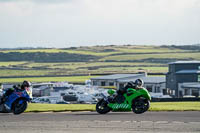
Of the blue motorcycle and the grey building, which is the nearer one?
the blue motorcycle

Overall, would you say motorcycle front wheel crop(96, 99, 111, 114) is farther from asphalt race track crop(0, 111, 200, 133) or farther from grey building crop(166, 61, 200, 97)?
grey building crop(166, 61, 200, 97)

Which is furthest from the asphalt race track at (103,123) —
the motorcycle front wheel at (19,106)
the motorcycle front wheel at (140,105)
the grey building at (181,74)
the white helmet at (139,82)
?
the grey building at (181,74)

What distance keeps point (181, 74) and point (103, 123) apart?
73.5m

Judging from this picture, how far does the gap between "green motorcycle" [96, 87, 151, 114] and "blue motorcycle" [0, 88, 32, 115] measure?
362cm

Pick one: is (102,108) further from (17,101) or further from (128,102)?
(17,101)

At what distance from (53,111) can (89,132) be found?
373 inches

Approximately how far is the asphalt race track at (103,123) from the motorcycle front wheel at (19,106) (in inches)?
31.4

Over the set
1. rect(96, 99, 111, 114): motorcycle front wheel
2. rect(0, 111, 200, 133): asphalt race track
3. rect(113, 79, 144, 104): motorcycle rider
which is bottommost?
rect(0, 111, 200, 133): asphalt race track

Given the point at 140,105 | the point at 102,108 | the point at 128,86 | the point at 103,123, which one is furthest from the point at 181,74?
the point at 103,123

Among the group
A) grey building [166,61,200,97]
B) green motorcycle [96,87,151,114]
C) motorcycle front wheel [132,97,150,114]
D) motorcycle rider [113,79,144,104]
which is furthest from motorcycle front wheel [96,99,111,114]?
grey building [166,61,200,97]

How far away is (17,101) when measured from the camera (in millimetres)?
26969

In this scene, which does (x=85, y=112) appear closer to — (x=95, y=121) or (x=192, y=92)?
(x=95, y=121)

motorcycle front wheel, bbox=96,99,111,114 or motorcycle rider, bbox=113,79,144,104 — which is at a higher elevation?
motorcycle rider, bbox=113,79,144,104

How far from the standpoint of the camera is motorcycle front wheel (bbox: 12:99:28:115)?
2697 centimetres
